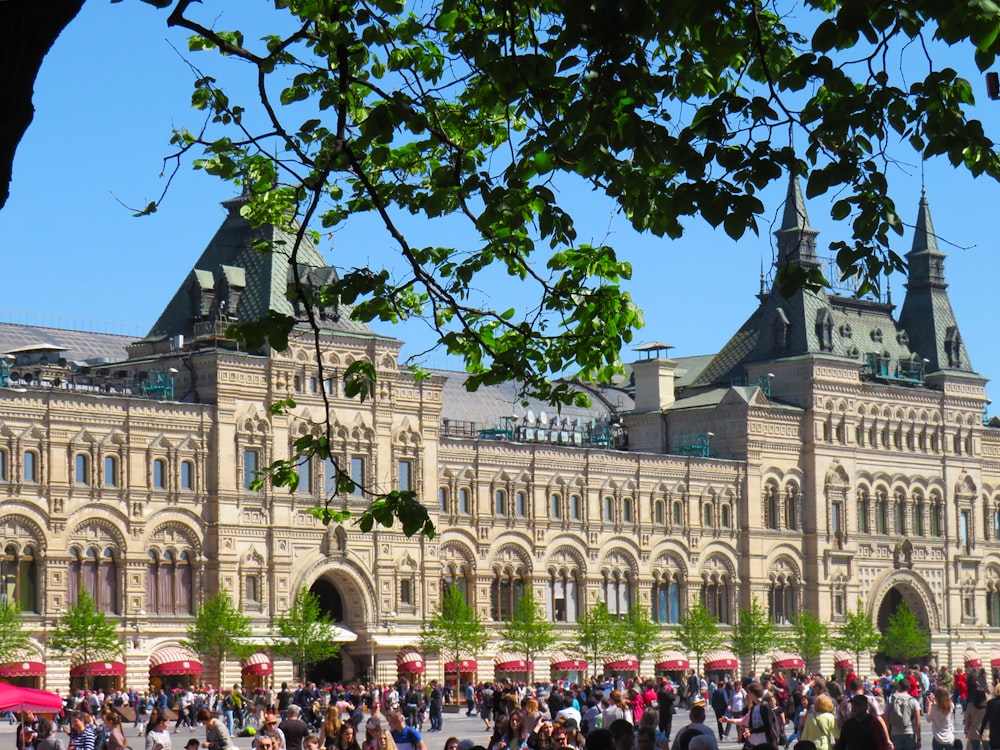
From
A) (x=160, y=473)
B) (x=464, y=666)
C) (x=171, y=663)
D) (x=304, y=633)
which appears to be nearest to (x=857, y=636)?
(x=464, y=666)

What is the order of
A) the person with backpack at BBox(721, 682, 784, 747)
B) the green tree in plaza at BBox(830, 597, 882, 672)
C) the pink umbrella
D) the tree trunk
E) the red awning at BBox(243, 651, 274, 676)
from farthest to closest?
1. the green tree in plaza at BBox(830, 597, 882, 672)
2. the red awning at BBox(243, 651, 274, 676)
3. the pink umbrella
4. the person with backpack at BBox(721, 682, 784, 747)
5. the tree trunk

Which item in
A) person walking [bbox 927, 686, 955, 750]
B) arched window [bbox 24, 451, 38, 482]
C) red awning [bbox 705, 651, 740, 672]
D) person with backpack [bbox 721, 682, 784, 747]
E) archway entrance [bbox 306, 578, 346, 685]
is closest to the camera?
person with backpack [bbox 721, 682, 784, 747]

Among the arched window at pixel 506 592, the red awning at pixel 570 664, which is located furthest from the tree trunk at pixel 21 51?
the red awning at pixel 570 664

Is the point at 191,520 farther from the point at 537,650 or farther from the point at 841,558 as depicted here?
the point at 841,558

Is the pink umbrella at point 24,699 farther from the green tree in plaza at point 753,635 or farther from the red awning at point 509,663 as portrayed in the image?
the green tree in plaza at point 753,635

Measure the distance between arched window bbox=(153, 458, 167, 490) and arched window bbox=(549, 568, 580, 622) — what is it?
21.5 m

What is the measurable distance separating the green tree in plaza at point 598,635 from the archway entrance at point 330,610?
11214 millimetres

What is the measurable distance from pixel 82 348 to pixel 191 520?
14.9m

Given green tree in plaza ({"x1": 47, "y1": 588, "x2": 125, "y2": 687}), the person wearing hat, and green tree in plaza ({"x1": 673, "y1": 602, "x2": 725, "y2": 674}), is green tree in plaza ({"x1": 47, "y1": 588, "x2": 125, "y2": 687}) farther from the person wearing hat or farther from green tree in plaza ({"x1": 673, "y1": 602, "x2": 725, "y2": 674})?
the person wearing hat

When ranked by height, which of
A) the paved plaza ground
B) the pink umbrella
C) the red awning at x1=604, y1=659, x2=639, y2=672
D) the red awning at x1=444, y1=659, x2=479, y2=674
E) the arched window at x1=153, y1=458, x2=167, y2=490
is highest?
the arched window at x1=153, y1=458, x2=167, y2=490

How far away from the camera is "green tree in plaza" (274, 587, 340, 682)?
254 feet

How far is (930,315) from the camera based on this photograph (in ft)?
358

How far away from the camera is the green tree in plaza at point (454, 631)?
83500 mm

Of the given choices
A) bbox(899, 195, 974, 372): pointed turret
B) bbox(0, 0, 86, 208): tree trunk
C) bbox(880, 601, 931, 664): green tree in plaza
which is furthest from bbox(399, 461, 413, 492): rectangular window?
bbox(0, 0, 86, 208): tree trunk
